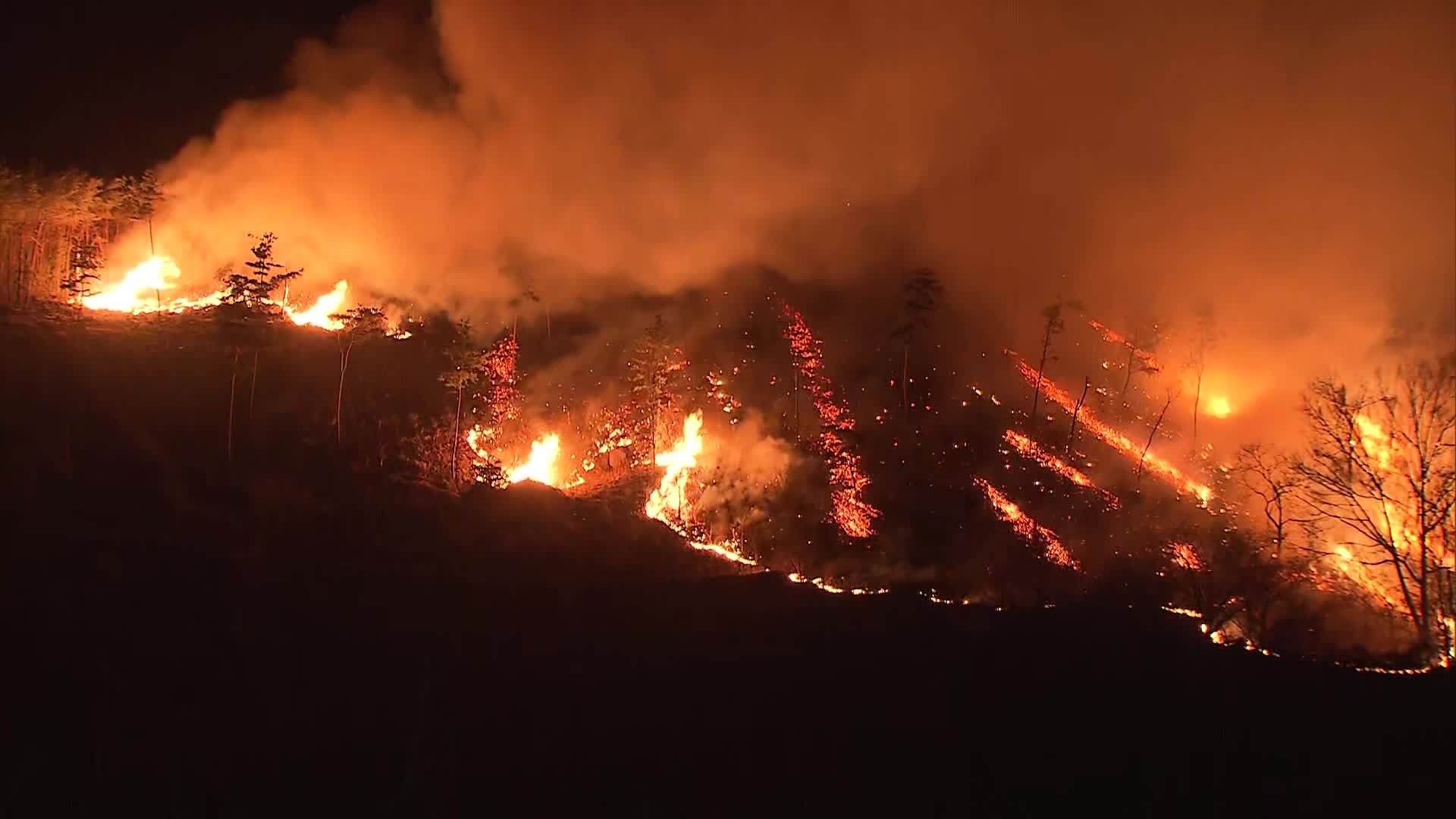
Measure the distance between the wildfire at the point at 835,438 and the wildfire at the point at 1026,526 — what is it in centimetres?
709

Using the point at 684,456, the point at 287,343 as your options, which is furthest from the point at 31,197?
the point at 684,456

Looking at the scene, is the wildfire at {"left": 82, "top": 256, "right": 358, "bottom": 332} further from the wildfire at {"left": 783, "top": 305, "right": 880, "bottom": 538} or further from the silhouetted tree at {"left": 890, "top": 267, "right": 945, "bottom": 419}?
the silhouetted tree at {"left": 890, "top": 267, "right": 945, "bottom": 419}

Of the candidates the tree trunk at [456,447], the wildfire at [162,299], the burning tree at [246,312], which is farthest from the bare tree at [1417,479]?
the wildfire at [162,299]

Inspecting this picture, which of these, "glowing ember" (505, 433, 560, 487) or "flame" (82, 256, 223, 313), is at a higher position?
"flame" (82, 256, 223, 313)

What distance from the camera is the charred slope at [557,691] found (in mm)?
16109

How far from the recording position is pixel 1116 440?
57219 mm

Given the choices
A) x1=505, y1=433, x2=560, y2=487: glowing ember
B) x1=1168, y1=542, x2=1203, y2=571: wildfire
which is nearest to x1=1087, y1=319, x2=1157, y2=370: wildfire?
x1=1168, y1=542, x2=1203, y2=571: wildfire

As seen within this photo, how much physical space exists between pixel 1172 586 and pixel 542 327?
3998 cm

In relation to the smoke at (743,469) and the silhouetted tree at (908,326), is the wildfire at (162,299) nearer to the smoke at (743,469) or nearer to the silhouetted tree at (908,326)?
the smoke at (743,469)

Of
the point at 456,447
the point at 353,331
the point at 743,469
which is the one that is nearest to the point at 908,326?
the point at 743,469

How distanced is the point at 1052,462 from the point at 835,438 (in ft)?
46.1

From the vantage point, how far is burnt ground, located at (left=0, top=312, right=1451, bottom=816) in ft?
52.4

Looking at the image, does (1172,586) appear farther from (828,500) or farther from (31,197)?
(31,197)

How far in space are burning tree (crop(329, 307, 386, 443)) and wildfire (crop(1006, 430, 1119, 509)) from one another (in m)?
38.1
